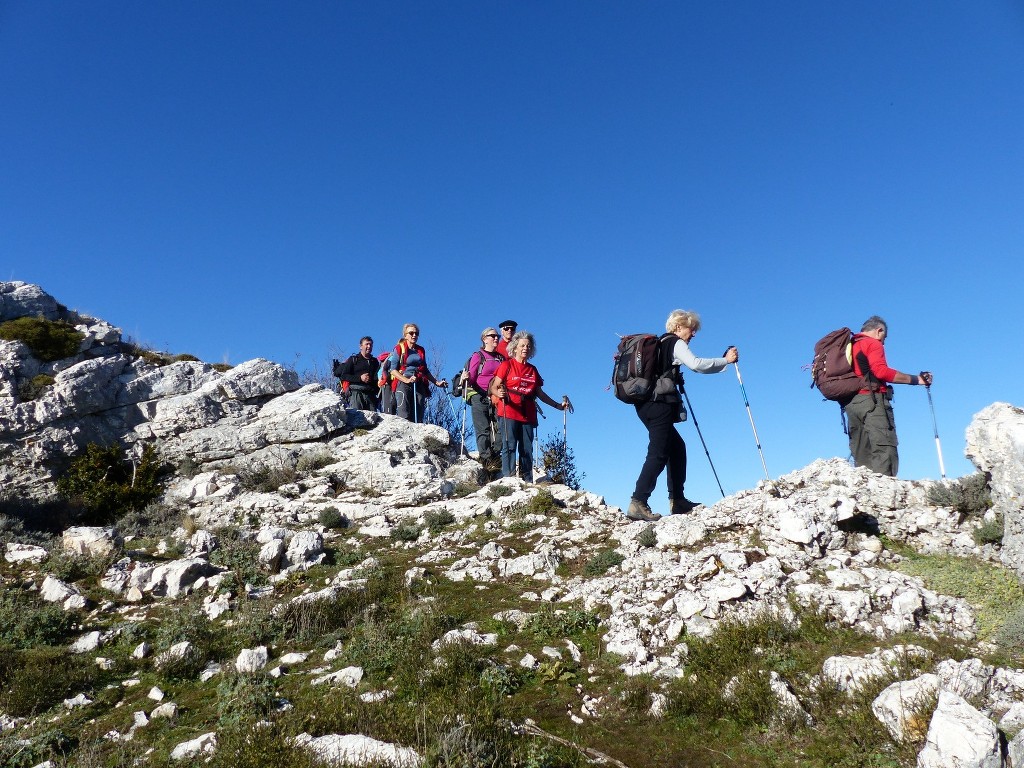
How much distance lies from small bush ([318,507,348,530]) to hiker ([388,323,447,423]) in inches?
205

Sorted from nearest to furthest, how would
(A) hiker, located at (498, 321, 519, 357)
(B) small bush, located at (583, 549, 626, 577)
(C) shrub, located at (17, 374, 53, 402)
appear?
(B) small bush, located at (583, 549, 626, 577), (A) hiker, located at (498, 321, 519, 357), (C) shrub, located at (17, 374, 53, 402)

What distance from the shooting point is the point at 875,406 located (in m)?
8.60

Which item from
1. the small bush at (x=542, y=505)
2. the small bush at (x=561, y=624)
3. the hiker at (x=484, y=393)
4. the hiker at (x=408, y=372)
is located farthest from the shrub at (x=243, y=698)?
the hiker at (x=408, y=372)

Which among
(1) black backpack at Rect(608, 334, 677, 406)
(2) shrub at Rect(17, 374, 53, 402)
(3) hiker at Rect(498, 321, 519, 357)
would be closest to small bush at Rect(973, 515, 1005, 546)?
(1) black backpack at Rect(608, 334, 677, 406)

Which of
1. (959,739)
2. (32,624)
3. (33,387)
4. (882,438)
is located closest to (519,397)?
(882,438)

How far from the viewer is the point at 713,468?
33.7 ft

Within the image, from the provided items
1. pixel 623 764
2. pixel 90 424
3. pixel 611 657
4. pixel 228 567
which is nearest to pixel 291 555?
pixel 228 567

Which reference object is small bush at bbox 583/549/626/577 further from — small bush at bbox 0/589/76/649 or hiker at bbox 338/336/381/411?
hiker at bbox 338/336/381/411

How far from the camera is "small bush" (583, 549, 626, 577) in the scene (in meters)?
7.65

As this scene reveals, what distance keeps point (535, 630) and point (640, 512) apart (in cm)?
312

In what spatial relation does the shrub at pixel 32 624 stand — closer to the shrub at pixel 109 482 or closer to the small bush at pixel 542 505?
the shrub at pixel 109 482

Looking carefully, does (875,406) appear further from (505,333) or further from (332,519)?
(332,519)

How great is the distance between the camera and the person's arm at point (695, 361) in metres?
8.32

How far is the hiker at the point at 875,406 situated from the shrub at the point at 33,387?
16.0 metres
